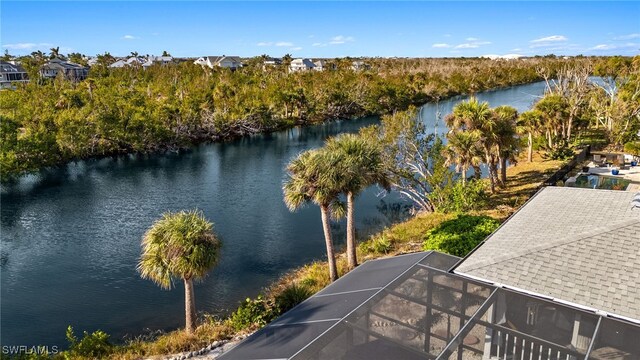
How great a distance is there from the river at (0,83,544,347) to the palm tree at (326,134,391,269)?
6214 millimetres

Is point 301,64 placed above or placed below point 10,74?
above

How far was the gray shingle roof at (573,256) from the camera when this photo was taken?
11.9 meters

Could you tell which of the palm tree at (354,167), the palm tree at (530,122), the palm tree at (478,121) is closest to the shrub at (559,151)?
the palm tree at (530,122)

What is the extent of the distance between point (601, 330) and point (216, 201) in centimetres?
3270

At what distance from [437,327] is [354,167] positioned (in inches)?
403

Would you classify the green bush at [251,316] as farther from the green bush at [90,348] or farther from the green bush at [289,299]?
the green bush at [90,348]

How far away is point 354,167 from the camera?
69.9ft

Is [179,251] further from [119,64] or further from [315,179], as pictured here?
[119,64]

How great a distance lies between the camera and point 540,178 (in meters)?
38.8

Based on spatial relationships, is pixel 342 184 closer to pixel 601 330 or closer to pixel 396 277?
pixel 396 277

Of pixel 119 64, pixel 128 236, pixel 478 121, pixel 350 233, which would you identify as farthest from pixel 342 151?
pixel 119 64

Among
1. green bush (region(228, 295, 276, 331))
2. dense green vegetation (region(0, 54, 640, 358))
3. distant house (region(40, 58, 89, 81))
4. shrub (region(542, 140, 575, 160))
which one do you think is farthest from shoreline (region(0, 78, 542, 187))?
distant house (region(40, 58, 89, 81))

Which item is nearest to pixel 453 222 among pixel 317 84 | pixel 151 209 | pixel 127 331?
pixel 127 331

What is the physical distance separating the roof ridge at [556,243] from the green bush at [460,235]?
24.5ft
